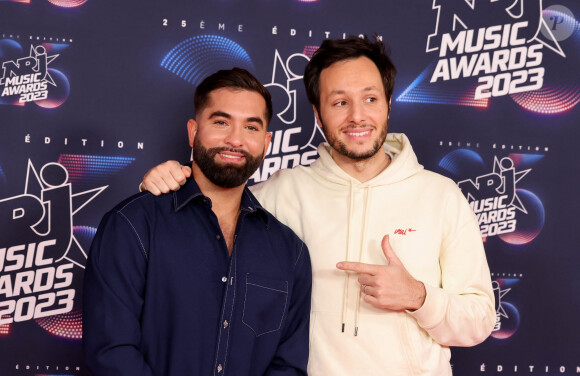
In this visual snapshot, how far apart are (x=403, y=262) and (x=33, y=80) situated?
1.60m

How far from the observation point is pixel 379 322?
1.81 meters

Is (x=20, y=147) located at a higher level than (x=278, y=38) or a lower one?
lower

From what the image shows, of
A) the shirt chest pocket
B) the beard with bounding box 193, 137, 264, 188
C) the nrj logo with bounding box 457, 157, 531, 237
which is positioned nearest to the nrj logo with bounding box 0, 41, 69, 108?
the beard with bounding box 193, 137, 264, 188

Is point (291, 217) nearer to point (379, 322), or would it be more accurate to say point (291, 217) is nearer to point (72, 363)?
point (379, 322)

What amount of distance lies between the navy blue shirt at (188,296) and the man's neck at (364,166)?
13.8 inches

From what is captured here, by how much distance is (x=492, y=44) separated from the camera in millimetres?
2625

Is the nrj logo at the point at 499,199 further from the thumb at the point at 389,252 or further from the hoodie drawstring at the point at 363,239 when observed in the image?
the thumb at the point at 389,252

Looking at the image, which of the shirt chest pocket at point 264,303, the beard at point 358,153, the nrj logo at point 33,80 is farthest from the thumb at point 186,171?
the nrj logo at point 33,80

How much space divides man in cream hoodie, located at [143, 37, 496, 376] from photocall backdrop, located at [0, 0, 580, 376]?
0.56 meters

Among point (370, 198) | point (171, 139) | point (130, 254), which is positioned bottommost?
point (130, 254)

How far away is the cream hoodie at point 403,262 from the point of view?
178 centimetres

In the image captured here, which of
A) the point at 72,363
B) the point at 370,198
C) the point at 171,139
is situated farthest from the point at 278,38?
the point at 72,363

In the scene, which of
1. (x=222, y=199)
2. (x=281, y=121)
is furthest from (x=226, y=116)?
(x=281, y=121)

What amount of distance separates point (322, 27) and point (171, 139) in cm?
78
